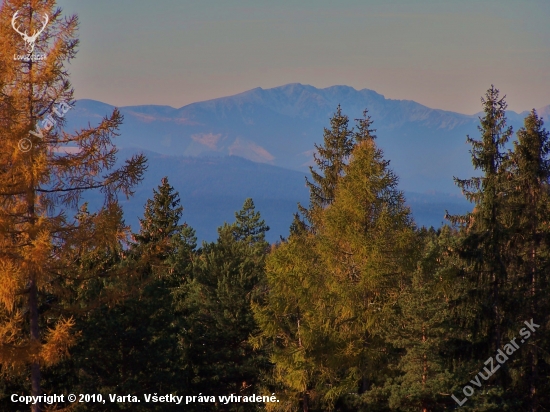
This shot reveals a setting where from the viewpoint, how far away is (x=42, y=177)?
14047 mm

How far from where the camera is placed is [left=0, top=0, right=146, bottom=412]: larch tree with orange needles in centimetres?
1371

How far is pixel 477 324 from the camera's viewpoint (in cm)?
2164

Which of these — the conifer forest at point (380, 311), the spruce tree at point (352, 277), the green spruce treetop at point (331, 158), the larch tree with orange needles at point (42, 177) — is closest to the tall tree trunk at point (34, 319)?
the larch tree with orange needles at point (42, 177)

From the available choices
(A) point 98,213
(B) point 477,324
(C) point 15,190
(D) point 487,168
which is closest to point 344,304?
(B) point 477,324

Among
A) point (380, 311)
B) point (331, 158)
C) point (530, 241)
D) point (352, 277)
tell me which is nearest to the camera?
point (380, 311)

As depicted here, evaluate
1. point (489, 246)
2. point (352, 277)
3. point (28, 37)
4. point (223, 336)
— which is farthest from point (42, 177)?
point (223, 336)

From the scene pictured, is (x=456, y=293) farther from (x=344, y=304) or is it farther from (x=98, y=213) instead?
(x=98, y=213)

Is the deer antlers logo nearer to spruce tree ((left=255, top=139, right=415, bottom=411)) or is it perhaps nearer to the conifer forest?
the conifer forest

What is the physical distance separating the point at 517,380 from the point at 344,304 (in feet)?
23.7

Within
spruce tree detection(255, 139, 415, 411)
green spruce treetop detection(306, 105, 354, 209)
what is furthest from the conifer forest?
green spruce treetop detection(306, 105, 354, 209)

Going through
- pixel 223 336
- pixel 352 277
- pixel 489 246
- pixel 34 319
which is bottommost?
pixel 223 336

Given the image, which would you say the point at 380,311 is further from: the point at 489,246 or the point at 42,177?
the point at 42,177

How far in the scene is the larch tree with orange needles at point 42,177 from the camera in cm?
1371

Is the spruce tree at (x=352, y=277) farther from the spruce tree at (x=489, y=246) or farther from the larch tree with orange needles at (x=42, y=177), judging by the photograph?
the larch tree with orange needles at (x=42, y=177)
